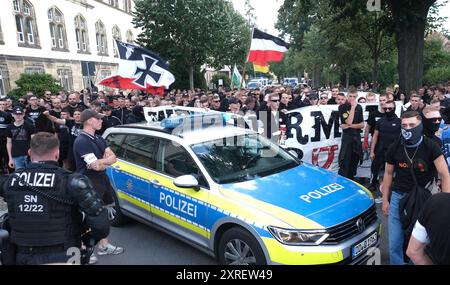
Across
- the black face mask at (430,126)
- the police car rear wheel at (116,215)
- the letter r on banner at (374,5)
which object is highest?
the letter r on banner at (374,5)

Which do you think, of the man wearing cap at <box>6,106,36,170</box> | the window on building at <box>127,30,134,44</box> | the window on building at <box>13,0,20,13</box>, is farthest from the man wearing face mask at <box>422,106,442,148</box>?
the window on building at <box>127,30,134,44</box>

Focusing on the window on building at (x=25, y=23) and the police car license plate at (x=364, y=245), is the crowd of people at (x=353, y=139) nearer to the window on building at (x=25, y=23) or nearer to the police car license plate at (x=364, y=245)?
the police car license plate at (x=364, y=245)

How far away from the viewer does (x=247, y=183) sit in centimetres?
393

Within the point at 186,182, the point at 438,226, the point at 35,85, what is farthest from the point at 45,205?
the point at 35,85

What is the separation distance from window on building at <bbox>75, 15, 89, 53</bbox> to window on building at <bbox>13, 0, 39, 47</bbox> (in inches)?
236

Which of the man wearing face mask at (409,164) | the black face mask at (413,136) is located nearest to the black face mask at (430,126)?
the man wearing face mask at (409,164)

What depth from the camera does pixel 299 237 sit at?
3262 mm

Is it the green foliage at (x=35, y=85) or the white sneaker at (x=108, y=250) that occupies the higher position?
the green foliage at (x=35, y=85)

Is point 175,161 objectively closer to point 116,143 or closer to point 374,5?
point 116,143

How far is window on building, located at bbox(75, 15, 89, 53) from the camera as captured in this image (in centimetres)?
3338

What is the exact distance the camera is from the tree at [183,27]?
2258 centimetres

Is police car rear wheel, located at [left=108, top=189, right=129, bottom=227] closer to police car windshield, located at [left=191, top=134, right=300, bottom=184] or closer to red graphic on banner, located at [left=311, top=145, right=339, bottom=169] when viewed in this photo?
police car windshield, located at [left=191, top=134, right=300, bottom=184]
